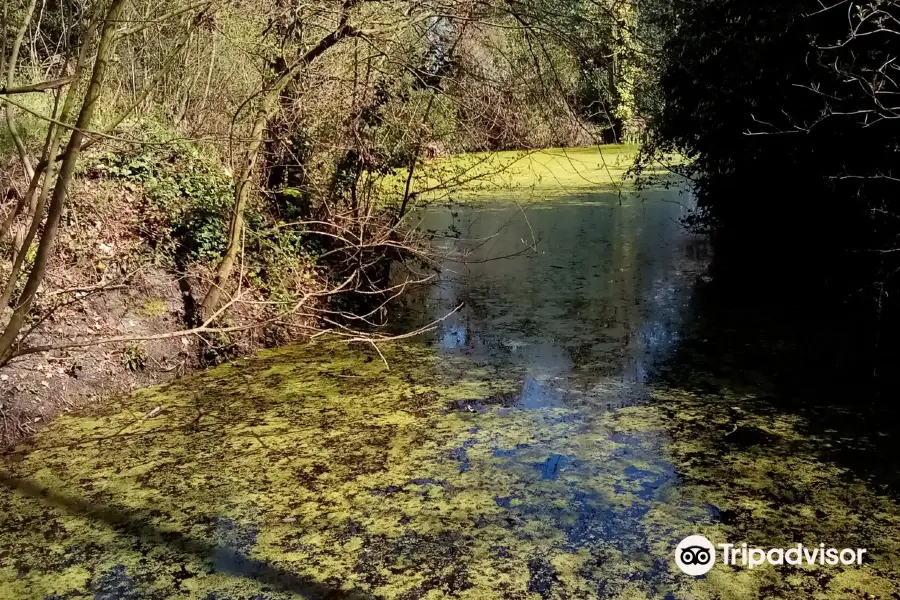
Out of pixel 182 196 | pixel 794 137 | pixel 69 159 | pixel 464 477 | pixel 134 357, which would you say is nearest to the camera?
pixel 69 159

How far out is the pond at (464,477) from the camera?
93.0 inches

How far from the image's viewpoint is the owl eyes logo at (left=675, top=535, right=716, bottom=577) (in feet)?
7.72

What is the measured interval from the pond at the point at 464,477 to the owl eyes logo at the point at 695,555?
39 millimetres

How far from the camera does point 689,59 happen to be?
5.66 m

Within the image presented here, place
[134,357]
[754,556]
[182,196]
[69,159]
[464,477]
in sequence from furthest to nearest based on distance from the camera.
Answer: [182,196] < [134,357] < [464,477] < [754,556] < [69,159]

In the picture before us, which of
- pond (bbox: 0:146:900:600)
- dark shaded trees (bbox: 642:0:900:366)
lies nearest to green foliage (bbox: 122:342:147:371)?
pond (bbox: 0:146:900:600)

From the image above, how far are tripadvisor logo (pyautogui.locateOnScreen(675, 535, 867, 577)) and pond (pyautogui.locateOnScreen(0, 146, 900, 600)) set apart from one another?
0.13ft

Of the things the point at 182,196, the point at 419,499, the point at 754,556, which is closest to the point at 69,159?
the point at 419,499

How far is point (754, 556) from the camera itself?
94.6 inches

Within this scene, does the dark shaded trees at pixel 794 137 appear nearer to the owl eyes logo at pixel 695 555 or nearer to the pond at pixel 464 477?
the pond at pixel 464 477

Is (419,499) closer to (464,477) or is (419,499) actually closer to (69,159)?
(464,477)

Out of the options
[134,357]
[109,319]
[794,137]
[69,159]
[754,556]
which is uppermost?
[794,137]

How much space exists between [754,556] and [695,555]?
0.59 feet

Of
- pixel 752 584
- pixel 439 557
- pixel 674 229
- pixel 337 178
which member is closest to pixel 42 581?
pixel 439 557
